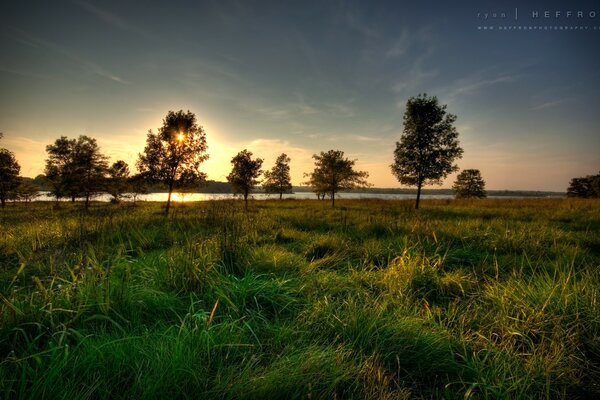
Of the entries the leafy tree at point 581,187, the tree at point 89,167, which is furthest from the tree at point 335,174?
the leafy tree at point 581,187

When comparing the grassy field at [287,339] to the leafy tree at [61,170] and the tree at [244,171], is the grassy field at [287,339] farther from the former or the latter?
the leafy tree at [61,170]

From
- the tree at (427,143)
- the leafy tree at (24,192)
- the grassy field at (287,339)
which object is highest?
the tree at (427,143)

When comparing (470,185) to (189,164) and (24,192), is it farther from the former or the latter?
(24,192)

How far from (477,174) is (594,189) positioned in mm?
23606

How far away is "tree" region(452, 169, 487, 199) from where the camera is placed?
207 ft

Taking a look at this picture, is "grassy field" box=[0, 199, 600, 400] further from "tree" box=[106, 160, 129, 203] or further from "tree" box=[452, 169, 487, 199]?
"tree" box=[452, 169, 487, 199]

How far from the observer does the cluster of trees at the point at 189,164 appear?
68.3 feet

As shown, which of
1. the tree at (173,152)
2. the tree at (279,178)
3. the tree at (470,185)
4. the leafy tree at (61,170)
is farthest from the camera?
the tree at (470,185)

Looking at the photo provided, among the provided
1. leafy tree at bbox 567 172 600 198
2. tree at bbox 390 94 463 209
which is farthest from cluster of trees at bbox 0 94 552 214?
leafy tree at bbox 567 172 600 198

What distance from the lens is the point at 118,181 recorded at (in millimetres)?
33250

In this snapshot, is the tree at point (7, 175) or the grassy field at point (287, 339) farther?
the tree at point (7, 175)

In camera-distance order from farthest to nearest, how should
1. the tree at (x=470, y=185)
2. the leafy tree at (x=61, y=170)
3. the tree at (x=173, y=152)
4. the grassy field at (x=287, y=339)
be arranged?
1. the tree at (x=470, y=185)
2. the leafy tree at (x=61, y=170)
3. the tree at (x=173, y=152)
4. the grassy field at (x=287, y=339)

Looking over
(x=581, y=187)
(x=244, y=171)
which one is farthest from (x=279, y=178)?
(x=581, y=187)

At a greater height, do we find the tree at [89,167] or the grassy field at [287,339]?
the tree at [89,167]
